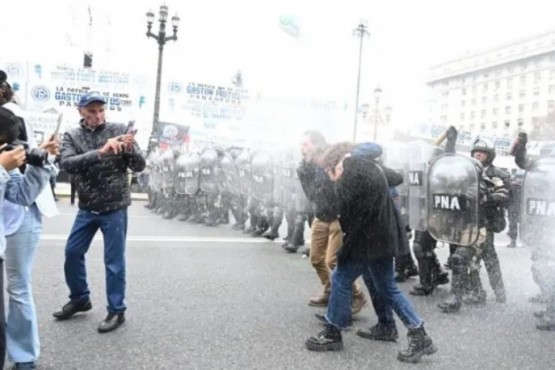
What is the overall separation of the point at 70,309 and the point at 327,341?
1997 millimetres

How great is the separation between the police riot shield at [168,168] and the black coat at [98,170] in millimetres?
7413

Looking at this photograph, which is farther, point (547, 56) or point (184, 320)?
point (547, 56)

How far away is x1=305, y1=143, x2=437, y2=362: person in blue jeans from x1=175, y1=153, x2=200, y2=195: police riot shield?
7297 mm

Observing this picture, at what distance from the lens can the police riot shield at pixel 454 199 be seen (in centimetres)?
454

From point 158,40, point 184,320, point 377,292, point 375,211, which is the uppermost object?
point 158,40

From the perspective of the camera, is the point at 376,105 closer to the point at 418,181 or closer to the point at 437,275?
the point at 418,181

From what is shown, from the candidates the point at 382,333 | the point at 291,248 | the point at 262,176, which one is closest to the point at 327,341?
the point at 382,333

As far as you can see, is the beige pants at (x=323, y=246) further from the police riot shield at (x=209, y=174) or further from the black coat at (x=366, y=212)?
the police riot shield at (x=209, y=174)

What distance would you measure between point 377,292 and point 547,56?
10.3 feet

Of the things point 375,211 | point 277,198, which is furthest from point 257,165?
point 375,211

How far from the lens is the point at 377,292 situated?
3.88m

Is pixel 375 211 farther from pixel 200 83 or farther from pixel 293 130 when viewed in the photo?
pixel 200 83

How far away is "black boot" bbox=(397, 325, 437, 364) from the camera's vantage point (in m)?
3.40

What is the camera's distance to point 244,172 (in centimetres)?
955
